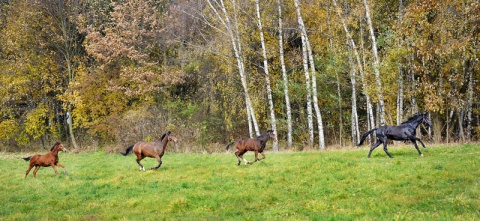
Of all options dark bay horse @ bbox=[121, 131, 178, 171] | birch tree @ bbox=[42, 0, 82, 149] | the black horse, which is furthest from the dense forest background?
dark bay horse @ bbox=[121, 131, 178, 171]

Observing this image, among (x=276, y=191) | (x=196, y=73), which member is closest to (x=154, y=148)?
(x=276, y=191)

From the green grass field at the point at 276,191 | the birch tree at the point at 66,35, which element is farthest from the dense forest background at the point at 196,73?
the green grass field at the point at 276,191

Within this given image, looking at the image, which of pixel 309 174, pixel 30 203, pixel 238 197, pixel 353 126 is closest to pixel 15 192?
pixel 30 203

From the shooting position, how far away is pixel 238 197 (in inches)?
479

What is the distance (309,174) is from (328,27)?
16388mm

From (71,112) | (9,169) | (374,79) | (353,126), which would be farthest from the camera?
(71,112)

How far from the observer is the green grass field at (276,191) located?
10406mm

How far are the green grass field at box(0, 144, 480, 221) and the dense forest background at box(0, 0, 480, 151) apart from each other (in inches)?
411

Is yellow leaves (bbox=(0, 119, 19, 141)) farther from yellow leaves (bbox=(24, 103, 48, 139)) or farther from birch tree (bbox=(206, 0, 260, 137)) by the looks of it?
birch tree (bbox=(206, 0, 260, 137))

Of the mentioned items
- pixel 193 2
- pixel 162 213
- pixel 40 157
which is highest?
pixel 193 2

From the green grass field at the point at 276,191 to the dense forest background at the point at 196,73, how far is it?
10.4 meters

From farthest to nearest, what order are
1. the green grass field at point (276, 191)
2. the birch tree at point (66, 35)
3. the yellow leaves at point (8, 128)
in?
1. the birch tree at point (66, 35)
2. the yellow leaves at point (8, 128)
3. the green grass field at point (276, 191)

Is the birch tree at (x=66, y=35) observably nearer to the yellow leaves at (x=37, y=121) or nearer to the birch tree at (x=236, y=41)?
the yellow leaves at (x=37, y=121)

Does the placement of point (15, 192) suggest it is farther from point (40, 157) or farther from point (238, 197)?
point (238, 197)
